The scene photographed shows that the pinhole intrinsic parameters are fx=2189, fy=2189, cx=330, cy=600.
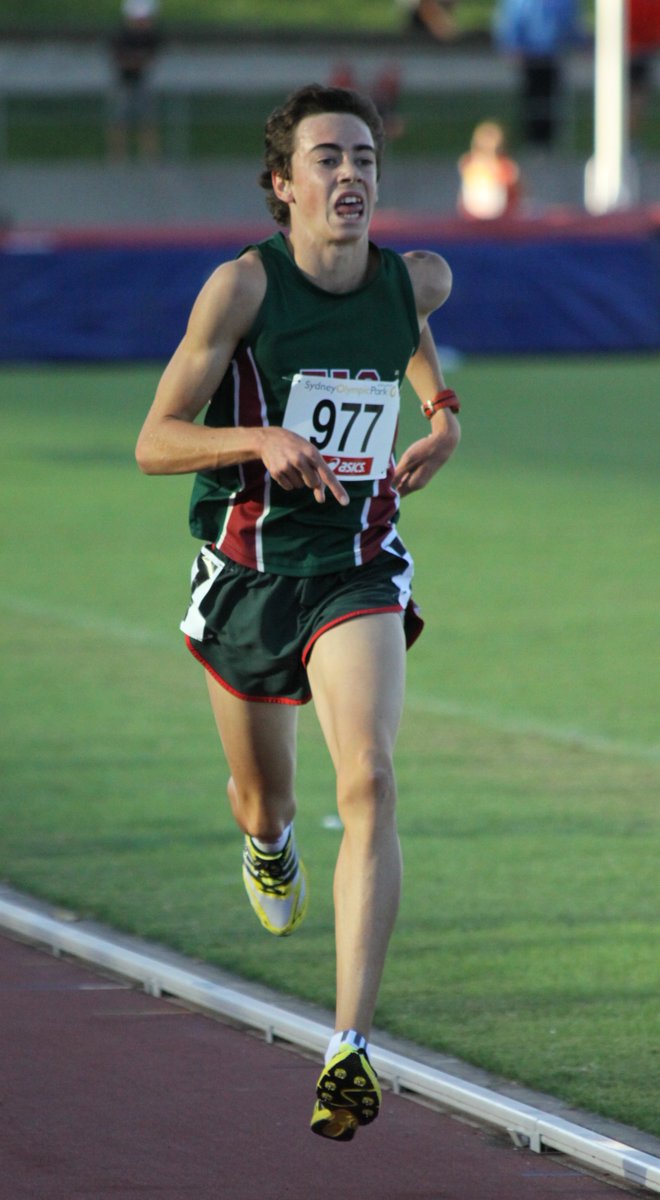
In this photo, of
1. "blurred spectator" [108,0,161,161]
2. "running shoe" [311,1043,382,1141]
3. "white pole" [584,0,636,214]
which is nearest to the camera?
"running shoe" [311,1043,382,1141]

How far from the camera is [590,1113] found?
15.5 ft

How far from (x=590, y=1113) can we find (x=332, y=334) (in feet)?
6.08

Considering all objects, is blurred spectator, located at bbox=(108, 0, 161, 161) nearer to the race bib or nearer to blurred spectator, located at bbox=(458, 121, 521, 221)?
blurred spectator, located at bbox=(458, 121, 521, 221)

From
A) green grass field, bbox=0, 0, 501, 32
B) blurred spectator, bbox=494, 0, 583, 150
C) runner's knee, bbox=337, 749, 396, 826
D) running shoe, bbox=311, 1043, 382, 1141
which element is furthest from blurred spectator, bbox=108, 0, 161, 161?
running shoe, bbox=311, 1043, 382, 1141

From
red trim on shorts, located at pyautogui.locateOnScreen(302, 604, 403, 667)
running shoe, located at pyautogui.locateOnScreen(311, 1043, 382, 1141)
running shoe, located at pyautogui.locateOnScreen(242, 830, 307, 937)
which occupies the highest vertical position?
red trim on shorts, located at pyautogui.locateOnScreen(302, 604, 403, 667)

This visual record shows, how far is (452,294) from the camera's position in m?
23.6

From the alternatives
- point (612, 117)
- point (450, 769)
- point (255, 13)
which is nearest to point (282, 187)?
point (450, 769)

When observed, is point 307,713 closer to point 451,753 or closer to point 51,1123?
point 451,753

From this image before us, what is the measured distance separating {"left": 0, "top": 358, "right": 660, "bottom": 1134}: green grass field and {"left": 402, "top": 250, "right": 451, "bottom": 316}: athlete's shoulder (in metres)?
1.76

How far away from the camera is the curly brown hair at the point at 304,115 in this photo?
16.9 ft

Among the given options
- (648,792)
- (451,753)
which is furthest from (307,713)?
(648,792)

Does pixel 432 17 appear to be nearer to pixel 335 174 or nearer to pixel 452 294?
pixel 452 294

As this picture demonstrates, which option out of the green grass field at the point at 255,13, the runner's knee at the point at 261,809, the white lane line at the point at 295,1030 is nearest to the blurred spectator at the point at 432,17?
the green grass field at the point at 255,13

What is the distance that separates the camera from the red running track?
4.36 meters
